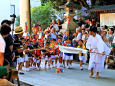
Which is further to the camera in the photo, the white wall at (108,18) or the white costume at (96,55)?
the white wall at (108,18)

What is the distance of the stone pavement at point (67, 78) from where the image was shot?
8031 millimetres

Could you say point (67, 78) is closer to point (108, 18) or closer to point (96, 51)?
point (96, 51)

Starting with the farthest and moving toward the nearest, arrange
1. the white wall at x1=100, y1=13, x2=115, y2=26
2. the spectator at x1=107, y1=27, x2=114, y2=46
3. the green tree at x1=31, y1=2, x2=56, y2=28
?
the green tree at x1=31, y1=2, x2=56, y2=28 < the white wall at x1=100, y1=13, x2=115, y2=26 < the spectator at x1=107, y1=27, x2=114, y2=46

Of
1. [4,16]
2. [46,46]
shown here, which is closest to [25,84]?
[46,46]

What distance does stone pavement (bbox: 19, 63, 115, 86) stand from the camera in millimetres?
8031

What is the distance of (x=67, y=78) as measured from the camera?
8891mm

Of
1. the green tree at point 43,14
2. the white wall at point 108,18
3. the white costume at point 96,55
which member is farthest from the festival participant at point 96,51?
the green tree at point 43,14

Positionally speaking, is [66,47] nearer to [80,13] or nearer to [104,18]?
[104,18]

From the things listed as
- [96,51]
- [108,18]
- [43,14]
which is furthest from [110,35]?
[43,14]

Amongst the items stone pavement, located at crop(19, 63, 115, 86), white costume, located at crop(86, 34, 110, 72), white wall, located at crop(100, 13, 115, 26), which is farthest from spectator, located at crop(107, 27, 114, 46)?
white wall, located at crop(100, 13, 115, 26)

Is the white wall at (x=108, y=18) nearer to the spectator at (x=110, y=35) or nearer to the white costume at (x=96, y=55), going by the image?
the spectator at (x=110, y=35)

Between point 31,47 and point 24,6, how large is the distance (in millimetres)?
7337

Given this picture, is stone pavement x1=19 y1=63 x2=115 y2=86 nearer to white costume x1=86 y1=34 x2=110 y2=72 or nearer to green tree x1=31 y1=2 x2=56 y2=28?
white costume x1=86 y1=34 x2=110 y2=72

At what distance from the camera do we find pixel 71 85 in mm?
7789
